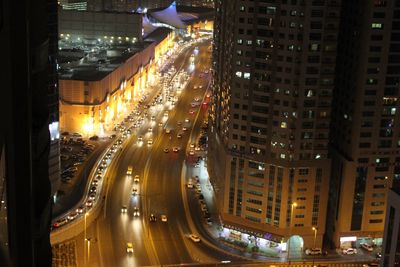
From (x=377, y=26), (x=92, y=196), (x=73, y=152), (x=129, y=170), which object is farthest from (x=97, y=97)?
(x=377, y=26)

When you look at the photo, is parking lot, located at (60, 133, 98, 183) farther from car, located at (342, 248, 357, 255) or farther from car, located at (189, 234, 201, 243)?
car, located at (342, 248, 357, 255)

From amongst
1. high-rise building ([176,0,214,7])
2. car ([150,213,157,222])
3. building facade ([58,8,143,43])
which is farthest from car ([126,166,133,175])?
high-rise building ([176,0,214,7])

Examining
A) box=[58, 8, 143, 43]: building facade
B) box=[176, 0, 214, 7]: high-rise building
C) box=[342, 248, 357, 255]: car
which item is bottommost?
box=[342, 248, 357, 255]: car

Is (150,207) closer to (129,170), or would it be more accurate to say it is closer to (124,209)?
(124,209)

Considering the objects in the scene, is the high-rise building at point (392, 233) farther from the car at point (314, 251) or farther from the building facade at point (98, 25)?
the building facade at point (98, 25)

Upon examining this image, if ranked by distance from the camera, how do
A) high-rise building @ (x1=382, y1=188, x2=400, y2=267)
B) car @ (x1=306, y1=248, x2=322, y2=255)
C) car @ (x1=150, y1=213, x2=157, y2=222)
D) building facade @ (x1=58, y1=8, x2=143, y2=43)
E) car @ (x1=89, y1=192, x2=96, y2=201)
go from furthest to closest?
building facade @ (x1=58, y1=8, x2=143, y2=43)
car @ (x1=89, y1=192, x2=96, y2=201)
car @ (x1=150, y1=213, x2=157, y2=222)
car @ (x1=306, y1=248, x2=322, y2=255)
high-rise building @ (x1=382, y1=188, x2=400, y2=267)
